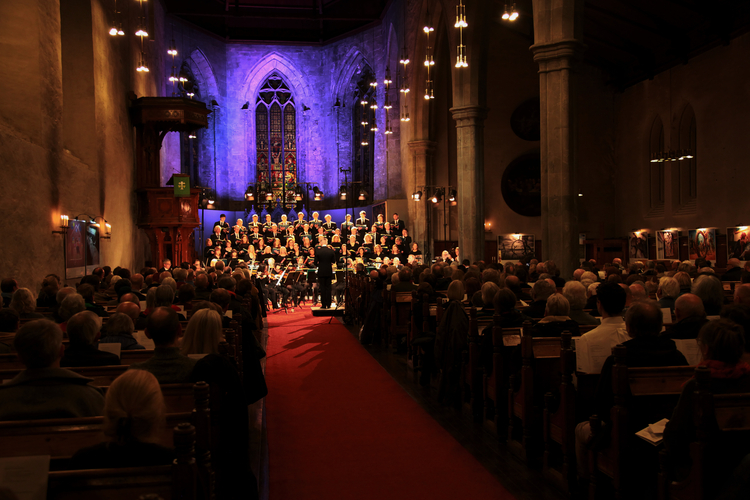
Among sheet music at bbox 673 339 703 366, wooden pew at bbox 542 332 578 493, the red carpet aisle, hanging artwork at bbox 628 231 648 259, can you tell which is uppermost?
hanging artwork at bbox 628 231 648 259

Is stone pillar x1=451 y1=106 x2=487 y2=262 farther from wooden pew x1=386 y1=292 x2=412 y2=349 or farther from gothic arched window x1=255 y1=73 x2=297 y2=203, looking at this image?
gothic arched window x1=255 y1=73 x2=297 y2=203

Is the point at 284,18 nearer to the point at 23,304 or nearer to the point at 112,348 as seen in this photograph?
the point at 23,304

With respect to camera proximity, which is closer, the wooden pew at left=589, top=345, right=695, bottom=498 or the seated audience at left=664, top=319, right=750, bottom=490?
the seated audience at left=664, top=319, right=750, bottom=490

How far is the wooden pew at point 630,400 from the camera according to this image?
3203 mm

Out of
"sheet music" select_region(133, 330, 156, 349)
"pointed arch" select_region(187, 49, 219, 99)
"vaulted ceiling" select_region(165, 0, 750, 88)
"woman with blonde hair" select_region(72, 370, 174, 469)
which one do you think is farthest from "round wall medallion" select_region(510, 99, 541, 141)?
"woman with blonde hair" select_region(72, 370, 174, 469)

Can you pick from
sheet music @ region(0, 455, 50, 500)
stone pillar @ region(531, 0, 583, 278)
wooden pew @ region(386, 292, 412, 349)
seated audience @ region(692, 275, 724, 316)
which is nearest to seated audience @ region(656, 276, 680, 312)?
seated audience @ region(692, 275, 724, 316)

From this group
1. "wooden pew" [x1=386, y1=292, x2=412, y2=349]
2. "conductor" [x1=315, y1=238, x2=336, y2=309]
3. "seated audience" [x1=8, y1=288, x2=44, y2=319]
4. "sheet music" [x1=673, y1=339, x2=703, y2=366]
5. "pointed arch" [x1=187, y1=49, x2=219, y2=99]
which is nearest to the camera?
"sheet music" [x1=673, y1=339, x2=703, y2=366]

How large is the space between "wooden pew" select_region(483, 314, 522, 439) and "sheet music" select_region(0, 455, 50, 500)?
12.3 ft

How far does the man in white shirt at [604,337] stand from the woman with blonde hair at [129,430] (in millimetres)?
2762

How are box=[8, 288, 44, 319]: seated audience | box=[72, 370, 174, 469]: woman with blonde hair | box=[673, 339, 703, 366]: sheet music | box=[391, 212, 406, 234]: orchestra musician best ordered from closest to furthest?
box=[72, 370, 174, 469]: woman with blonde hair → box=[673, 339, 703, 366]: sheet music → box=[8, 288, 44, 319]: seated audience → box=[391, 212, 406, 234]: orchestra musician

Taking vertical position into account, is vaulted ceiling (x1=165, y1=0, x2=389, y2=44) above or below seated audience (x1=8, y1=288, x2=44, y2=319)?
above

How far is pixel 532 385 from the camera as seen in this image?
4574 mm

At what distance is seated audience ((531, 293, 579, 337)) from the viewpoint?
4.73 metres

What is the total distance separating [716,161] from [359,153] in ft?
54.7
